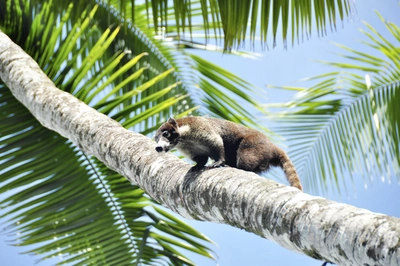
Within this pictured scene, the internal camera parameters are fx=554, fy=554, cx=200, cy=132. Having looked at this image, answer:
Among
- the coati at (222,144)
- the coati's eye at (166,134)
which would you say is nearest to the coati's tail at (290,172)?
the coati at (222,144)

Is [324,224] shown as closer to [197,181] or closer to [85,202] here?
[197,181]

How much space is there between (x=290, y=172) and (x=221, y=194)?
1.60m

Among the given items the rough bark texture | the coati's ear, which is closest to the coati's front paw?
the rough bark texture

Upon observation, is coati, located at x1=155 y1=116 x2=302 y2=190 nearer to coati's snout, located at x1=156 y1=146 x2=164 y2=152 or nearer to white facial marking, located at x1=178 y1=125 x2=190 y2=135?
white facial marking, located at x1=178 y1=125 x2=190 y2=135

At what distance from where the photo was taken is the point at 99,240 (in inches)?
191

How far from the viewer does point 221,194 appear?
2635 millimetres

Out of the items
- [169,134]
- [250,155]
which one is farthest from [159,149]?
[250,155]

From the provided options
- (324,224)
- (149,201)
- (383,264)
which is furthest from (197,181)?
(149,201)

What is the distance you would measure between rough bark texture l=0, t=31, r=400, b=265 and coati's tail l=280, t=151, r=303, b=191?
3.56ft

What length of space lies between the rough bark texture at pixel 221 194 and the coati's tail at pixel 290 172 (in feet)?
3.56

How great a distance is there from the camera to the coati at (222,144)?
397cm

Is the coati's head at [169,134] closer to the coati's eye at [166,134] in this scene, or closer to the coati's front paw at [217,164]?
the coati's eye at [166,134]

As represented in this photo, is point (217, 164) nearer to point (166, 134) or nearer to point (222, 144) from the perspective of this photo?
point (222, 144)

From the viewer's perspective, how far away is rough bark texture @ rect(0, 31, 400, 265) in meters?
1.84
